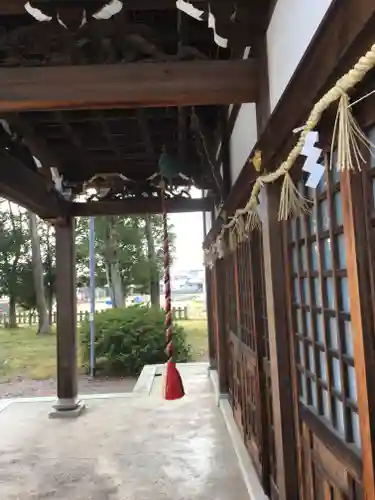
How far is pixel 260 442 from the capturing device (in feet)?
9.52

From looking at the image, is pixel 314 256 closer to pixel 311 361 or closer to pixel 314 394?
pixel 311 361

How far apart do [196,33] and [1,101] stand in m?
1.10

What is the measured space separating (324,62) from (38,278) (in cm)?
1432

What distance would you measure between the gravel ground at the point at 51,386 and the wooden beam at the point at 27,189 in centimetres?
371

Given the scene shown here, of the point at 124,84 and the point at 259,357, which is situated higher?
the point at 124,84

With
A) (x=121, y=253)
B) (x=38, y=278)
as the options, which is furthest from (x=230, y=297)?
(x=38, y=278)

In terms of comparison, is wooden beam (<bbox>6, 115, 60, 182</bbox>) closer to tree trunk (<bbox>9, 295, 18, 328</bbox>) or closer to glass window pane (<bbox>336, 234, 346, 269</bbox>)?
glass window pane (<bbox>336, 234, 346, 269</bbox>)

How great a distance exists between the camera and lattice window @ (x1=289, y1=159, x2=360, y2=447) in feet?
4.58

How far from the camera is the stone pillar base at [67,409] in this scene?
17.3 ft

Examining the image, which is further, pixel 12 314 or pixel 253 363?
pixel 12 314

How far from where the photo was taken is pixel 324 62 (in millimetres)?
1180

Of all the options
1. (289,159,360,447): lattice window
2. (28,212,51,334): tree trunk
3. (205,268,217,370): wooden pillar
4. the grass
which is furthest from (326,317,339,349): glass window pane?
(28,212,51,334): tree trunk

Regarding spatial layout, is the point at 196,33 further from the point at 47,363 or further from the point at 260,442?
the point at 47,363

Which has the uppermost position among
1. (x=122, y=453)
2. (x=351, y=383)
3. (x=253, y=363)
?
(x=351, y=383)
